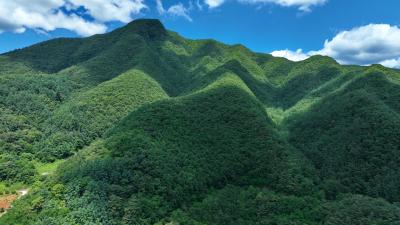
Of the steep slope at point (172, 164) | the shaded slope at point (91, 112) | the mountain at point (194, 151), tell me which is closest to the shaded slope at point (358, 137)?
the mountain at point (194, 151)

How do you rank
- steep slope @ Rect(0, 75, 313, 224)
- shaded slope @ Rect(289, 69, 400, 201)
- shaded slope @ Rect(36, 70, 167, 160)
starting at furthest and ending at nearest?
shaded slope @ Rect(36, 70, 167, 160) → shaded slope @ Rect(289, 69, 400, 201) → steep slope @ Rect(0, 75, 313, 224)

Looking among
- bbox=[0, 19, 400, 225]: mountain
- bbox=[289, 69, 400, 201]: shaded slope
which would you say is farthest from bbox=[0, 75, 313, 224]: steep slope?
bbox=[289, 69, 400, 201]: shaded slope

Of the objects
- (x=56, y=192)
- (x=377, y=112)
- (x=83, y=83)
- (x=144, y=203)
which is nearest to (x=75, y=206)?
(x=56, y=192)

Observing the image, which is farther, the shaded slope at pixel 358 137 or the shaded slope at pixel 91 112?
the shaded slope at pixel 91 112

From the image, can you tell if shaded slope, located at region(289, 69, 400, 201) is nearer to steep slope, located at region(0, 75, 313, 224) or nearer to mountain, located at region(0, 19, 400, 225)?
mountain, located at region(0, 19, 400, 225)

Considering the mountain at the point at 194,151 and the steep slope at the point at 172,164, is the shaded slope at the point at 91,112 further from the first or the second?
the steep slope at the point at 172,164

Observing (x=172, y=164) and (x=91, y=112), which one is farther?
(x=91, y=112)

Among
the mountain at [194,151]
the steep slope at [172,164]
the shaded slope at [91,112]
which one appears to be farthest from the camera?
the shaded slope at [91,112]

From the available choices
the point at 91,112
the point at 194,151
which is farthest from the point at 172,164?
the point at 91,112

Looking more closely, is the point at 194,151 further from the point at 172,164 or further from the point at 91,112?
the point at 91,112
